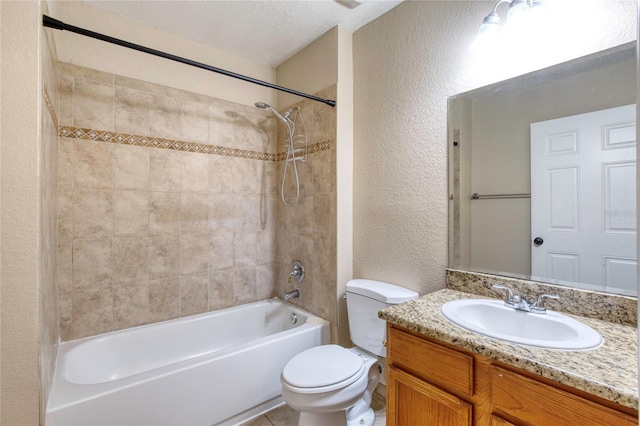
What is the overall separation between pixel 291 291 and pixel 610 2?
2323mm

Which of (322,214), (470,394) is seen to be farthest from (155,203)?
(470,394)

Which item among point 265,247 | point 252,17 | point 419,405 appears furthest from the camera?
point 265,247

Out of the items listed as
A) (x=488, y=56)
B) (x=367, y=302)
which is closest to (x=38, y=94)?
(x=367, y=302)

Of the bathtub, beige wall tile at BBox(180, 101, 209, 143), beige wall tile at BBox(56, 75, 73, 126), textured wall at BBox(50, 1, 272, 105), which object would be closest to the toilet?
the bathtub

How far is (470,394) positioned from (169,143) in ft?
7.14

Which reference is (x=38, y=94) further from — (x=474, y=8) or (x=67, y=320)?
(x=474, y=8)

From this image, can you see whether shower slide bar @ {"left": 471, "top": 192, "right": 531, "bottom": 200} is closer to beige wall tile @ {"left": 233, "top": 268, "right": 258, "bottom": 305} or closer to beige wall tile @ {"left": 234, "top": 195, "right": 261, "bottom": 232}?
beige wall tile @ {"left": 234, "top": 195, "right": 261, "bottom": 232}

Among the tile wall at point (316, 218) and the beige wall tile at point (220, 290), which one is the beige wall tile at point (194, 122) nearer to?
the tile wall at point (316, 218)

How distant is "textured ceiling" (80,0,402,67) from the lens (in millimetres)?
1739

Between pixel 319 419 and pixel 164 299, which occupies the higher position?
pixel 164 299

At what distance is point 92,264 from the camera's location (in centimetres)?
176

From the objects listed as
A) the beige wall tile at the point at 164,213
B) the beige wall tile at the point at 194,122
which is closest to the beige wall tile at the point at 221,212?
the beige wall tile at the point at 164,213

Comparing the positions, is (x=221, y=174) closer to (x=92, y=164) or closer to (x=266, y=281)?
(x=92, y=164)

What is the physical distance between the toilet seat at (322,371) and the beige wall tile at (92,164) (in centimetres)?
159
